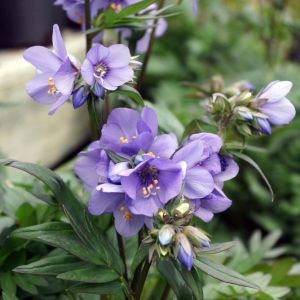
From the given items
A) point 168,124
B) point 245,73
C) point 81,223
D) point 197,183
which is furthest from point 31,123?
point 197,183

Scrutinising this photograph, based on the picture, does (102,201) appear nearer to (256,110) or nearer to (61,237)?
(61,237)

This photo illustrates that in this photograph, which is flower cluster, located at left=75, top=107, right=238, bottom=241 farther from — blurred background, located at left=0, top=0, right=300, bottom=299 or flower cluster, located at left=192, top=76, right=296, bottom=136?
blurred background, located at left=0, top=0, right=300, bottom=299

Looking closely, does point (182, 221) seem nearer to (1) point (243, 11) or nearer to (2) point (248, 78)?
(2) point (248, 78)

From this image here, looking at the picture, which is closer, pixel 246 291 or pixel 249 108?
pixel 249 108

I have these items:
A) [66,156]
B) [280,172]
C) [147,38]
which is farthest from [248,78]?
[147,38]

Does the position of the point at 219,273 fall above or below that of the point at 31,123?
above

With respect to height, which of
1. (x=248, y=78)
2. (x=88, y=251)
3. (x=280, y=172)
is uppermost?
(x=88, y=251)

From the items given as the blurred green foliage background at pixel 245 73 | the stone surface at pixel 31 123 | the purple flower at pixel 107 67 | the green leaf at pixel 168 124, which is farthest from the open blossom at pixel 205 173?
the stone surface at pixel 31 123
